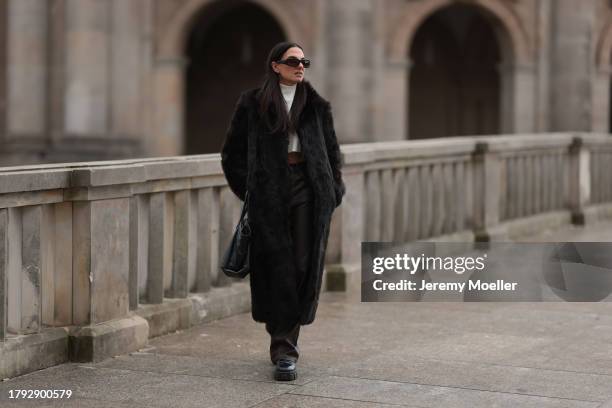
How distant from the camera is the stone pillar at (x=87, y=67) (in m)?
26.4

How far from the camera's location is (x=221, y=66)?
112ft

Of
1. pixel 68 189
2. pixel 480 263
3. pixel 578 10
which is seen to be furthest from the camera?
pixel 578 10

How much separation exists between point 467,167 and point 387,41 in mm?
14057

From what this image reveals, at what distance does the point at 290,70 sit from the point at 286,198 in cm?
70

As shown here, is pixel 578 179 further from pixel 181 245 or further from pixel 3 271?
pixel 3 271

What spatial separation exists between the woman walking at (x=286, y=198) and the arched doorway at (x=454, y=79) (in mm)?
27816

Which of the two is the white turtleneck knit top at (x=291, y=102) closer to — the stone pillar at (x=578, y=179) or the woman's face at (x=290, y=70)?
the woman's face at (x=290, y=70)

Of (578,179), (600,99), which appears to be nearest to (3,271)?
(578,179)

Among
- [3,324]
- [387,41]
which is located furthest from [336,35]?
[3,324]

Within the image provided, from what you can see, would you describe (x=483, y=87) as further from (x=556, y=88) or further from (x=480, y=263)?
(x=480, y=263)

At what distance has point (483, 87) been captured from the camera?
3600 cm

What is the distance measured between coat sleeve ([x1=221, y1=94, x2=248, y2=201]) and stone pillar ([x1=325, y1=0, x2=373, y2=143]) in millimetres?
18719

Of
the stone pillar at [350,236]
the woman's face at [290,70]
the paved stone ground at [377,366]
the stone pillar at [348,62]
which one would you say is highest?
the stone pillar at [348,62]

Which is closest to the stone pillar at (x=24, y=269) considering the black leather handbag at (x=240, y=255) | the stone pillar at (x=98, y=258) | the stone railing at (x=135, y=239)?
the stone railing at (x=135, y=239)
